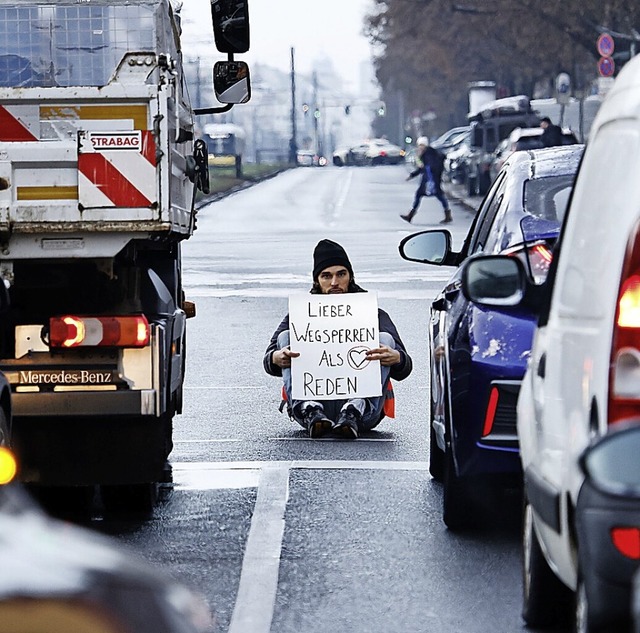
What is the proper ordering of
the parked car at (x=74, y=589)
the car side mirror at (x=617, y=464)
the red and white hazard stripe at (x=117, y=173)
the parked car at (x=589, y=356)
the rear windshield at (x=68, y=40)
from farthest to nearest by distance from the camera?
1. the rear windshield at (x=68, y=40)
2. the red and white hazard stripe at (x=117, y=173)
3. the parked car at (x=589, y=356)
4. the car side mirror at (x=617, y=464)
5. the parked car at (x=74, y=589)

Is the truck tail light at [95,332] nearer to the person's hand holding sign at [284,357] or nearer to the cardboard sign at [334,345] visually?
the cardboard sign at [334,345]

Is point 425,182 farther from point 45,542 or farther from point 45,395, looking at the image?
point 45,542

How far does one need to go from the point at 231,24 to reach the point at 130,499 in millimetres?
2797

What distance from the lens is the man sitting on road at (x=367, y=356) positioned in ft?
38.7

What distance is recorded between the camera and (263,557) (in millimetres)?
7961

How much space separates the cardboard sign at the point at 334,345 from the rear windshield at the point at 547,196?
3.24 m

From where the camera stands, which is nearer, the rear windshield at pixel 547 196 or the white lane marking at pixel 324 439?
the rear windshield at pixel 547 196

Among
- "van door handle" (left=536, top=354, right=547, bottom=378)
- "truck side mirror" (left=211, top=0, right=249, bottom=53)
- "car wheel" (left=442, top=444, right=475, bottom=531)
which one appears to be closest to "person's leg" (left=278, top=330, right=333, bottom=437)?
"truck side mirror" (left=211, top=0, right=249, bottom=53)

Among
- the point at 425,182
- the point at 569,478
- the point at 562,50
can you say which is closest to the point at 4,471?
the point at 569,478

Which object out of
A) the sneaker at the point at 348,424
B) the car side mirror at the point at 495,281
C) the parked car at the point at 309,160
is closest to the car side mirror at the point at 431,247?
the sneaker at the point at 348,424

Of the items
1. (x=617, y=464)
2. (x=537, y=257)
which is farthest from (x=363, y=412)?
(x=617, y=464)

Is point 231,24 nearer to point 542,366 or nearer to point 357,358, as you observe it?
point 357,358

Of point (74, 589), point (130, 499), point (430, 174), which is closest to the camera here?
point (74, 589)

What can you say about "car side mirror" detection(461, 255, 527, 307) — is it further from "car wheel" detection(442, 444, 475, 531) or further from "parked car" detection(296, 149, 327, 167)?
"parked car" detection(296, 149, 327, 167)
